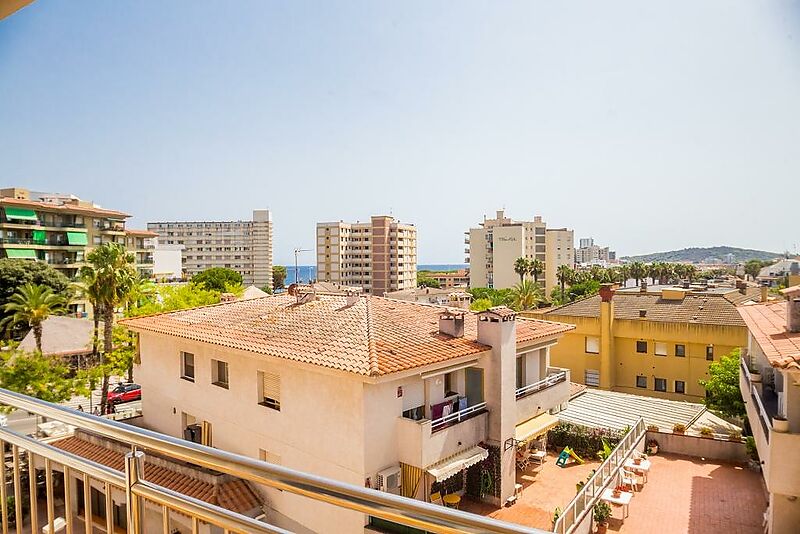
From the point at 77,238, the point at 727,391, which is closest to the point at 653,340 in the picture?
the point at 727,391

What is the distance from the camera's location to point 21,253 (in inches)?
533

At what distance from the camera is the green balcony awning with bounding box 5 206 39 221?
1307 centimetres

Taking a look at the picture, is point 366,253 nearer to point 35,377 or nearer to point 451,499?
point 35,377

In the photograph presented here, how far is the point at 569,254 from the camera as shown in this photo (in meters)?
66.1

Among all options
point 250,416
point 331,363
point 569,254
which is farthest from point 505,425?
point 569,254

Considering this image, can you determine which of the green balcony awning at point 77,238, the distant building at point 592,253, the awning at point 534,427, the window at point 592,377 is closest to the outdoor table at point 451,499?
the awning at point 534,427

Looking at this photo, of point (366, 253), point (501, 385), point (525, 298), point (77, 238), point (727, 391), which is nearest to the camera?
point (501, 385)

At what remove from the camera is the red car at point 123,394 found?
52.3 feet

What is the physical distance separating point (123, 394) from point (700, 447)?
1585 centimetres

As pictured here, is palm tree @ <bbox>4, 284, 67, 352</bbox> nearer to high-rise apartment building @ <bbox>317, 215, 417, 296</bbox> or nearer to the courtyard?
the courtyard

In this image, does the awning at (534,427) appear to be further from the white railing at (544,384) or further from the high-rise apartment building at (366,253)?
the high-rise apartment building at (366,253)

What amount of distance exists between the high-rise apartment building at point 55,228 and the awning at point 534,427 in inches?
505

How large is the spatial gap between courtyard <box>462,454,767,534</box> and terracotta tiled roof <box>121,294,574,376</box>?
2.47 meters

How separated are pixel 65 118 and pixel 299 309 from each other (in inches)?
234
